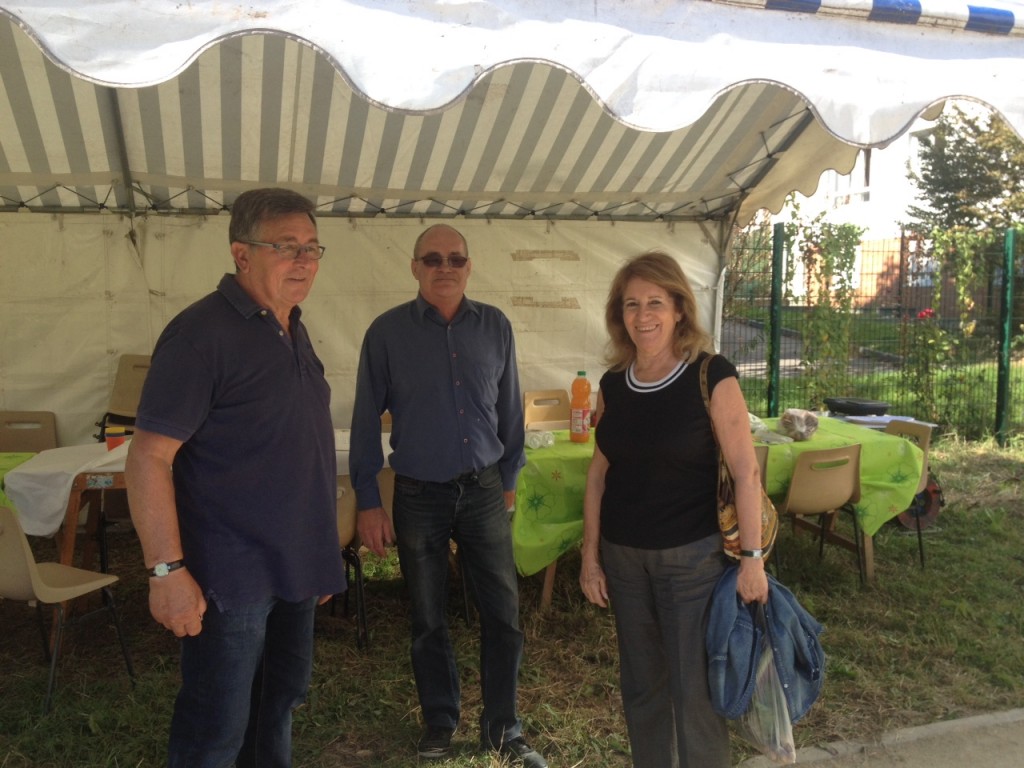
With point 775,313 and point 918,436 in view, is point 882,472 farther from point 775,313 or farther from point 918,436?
point 775,313

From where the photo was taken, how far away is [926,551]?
5.34m

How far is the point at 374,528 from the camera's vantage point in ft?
9.31

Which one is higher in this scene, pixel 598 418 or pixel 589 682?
pixel 598 418

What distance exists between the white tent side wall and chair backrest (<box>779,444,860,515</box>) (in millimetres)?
2903

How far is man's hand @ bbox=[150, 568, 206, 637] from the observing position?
1.86 meters

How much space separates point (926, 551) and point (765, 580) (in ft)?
12.1

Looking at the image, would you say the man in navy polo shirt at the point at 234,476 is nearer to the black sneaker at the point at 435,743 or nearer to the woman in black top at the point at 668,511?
the woman in black top at the point at 668,511

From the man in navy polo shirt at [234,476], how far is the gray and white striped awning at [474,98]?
689mm

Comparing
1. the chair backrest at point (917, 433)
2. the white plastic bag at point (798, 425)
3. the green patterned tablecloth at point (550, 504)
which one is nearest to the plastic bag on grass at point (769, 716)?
the green patterned tablecloth at point (550, 504)

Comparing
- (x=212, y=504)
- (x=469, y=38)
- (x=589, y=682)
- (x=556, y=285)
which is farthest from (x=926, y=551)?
(x=212, y=504)

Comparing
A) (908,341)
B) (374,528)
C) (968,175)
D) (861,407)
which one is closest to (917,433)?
(861,407)

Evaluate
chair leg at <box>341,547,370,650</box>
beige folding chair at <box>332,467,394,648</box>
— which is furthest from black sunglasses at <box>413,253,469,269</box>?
chair leg at <box>341,547,370,650</box>

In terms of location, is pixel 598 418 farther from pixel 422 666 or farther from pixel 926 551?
pixel 926 551

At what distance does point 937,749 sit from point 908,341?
6.49 metres
